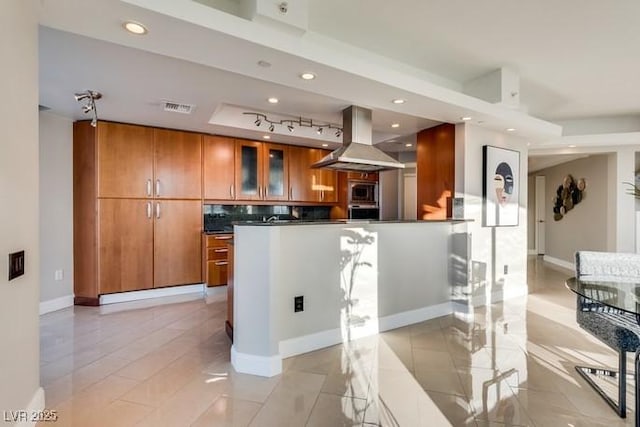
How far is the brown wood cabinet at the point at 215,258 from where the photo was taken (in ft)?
14.3

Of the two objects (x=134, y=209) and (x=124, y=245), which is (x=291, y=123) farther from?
(x=124, y=245)

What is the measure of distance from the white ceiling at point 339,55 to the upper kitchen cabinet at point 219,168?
2.16ft

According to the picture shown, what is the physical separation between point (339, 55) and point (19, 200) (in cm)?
207

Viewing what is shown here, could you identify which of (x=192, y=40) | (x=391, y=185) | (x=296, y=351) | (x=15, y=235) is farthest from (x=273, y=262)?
(x=391, y=185)

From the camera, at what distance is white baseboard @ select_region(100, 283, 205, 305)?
396 cm

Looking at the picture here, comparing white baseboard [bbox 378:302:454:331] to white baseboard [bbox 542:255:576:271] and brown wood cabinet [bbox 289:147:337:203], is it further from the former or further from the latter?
white baseboard [bbox 542:255:576:271]

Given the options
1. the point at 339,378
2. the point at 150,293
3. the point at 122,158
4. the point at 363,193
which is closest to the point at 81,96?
the point at 122,158

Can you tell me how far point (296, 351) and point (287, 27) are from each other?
7.80 feet

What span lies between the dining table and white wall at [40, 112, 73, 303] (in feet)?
16.7

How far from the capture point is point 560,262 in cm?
703

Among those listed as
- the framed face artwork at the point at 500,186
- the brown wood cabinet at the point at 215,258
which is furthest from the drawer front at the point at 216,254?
the framed face artwork at the point at 500,186

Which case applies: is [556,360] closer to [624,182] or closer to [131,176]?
[624,182]

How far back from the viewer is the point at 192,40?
1.89 meters

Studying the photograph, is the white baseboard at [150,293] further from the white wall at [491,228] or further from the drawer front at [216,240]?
the white wall at [491,228]
